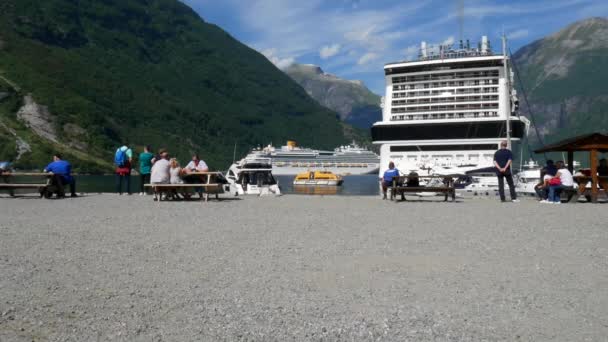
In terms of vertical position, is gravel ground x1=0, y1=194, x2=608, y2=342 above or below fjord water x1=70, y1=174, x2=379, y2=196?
below

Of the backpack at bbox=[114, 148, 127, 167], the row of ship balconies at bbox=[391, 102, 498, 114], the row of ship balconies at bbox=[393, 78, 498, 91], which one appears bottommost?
the backpack at bbox=[114, 148, 127, 167]

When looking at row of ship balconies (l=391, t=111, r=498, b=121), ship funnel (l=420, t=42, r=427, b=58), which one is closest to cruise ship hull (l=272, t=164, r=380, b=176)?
ship funnel (l=420, t=42, r=427, b=58)

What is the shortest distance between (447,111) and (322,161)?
86582 mm

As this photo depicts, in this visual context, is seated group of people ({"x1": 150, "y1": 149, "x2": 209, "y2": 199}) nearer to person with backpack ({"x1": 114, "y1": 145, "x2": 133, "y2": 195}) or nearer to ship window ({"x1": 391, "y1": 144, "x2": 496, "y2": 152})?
person with backpack ({"x1": 114, "y1": 145, "x2": 133, "y2": 195})

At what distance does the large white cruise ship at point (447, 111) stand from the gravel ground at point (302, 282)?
168 ft

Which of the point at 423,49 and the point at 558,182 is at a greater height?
the point at 423,49

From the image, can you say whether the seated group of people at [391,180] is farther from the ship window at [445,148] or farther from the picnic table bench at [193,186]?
the ship window at [445,148]

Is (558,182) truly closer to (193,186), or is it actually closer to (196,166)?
(193,186)

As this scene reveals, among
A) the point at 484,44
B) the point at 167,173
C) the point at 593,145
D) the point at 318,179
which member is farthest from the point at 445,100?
the point at 167,173

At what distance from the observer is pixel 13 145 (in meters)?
120

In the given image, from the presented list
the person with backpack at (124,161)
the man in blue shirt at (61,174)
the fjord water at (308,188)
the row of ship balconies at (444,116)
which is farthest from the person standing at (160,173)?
the row of ship balconies at (444,116)

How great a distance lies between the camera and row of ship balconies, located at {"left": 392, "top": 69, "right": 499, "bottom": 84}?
67.2 metres

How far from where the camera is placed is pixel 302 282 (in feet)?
17.7

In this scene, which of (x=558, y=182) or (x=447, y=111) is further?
(x=447, y=111)
